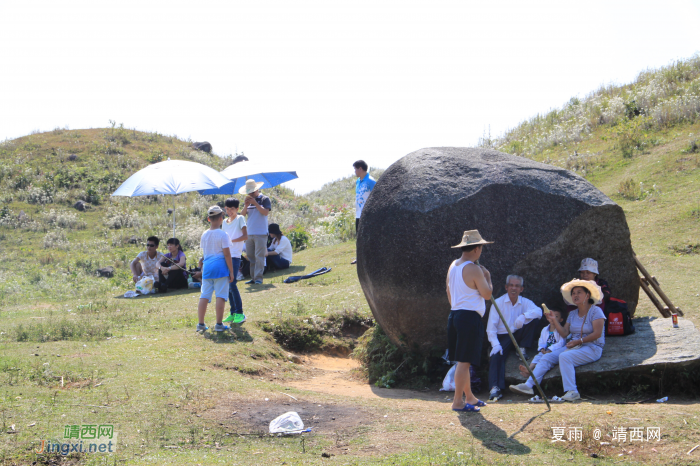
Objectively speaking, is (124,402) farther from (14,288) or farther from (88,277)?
(88,277)

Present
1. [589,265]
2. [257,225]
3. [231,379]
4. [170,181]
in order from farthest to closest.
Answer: [170,181], [257,225], [589,265], [231,379]

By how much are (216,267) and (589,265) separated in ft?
16.9

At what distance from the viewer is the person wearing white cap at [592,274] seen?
6.83 meters

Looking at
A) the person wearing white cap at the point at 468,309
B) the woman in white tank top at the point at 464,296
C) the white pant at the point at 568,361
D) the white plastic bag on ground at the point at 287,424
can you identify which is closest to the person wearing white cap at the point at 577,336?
the white pant at the point at 568,361

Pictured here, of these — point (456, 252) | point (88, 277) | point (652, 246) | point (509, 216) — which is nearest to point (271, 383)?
point (456, 252)

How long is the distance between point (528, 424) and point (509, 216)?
3.07m

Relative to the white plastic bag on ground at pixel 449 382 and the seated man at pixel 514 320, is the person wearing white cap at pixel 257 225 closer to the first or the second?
the white plastic bag on ground at pixel 449 382

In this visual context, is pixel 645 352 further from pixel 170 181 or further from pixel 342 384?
pixel 170 181

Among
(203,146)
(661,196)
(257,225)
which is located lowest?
(257,225)

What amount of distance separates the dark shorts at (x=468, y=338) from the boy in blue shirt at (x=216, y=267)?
154 inches

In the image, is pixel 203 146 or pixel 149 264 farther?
pixel 203 146

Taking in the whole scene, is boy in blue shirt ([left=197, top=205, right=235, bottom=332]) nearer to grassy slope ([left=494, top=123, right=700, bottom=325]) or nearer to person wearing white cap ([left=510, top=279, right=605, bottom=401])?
person wearing white cap ([left=510, top=279, right=605, bottom=401])

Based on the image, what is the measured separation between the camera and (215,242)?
817 cm

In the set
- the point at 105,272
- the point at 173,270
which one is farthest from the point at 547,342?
the point at 105,272
